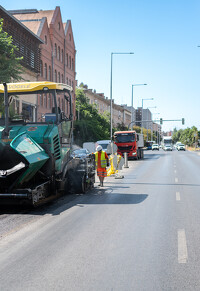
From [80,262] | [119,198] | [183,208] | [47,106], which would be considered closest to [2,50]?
[47,106]

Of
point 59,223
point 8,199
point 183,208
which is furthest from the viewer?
point 183,208

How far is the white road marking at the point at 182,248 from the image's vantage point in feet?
18.1

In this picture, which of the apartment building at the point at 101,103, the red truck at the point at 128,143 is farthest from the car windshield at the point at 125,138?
the apartment building at the point at 101,103

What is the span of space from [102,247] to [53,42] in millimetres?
46192

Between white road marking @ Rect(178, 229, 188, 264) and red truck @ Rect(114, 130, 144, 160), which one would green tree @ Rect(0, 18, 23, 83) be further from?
red truck @ Rect(114, 130, 144, 160)

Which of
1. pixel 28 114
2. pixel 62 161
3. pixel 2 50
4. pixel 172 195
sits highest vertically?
pixel 2 50

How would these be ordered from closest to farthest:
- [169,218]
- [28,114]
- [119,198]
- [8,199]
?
[169,218], [8,199], [28,114], [119,198]

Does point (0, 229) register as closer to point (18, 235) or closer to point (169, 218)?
point (18, 235)

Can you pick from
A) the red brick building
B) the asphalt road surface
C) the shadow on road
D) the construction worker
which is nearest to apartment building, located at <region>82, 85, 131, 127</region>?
the red brick building

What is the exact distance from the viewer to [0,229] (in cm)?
766

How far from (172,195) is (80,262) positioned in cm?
795

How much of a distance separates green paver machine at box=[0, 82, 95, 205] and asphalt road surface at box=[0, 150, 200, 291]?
545mm

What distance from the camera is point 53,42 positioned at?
164 ft

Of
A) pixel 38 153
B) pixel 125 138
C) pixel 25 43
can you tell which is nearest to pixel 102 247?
pixel 38 153
